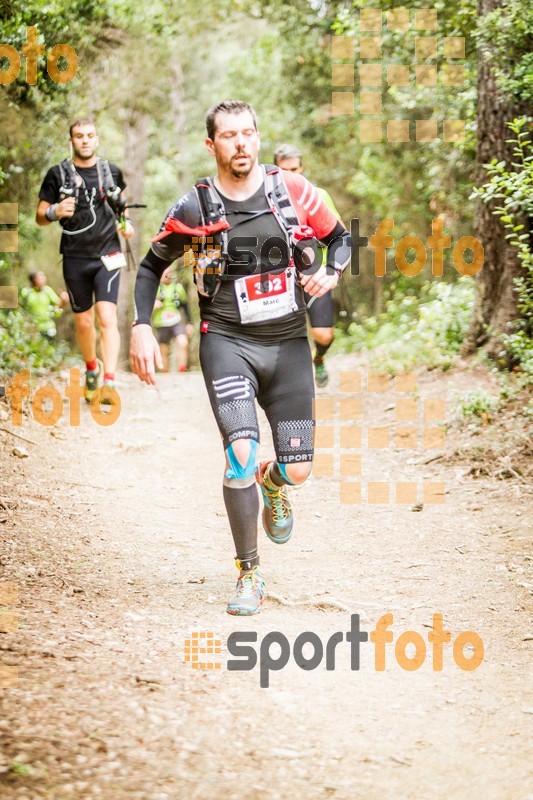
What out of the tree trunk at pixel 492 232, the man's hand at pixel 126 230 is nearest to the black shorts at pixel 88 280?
the man's hand at pixel 126 230

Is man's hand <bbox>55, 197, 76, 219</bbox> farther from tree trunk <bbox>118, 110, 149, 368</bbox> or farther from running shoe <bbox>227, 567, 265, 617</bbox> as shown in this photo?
tree trunk <bbox>118, 110, 149, 368</bbox>

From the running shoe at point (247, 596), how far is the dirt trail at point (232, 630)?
0.10m

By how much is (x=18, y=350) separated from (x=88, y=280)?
260cm

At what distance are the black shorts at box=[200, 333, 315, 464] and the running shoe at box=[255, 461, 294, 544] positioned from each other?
300 mm

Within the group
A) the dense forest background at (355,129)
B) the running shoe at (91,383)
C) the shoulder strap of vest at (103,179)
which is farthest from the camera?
the running shoe at (91,383)

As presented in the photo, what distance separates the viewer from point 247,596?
4266mm

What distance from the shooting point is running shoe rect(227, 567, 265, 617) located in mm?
4207

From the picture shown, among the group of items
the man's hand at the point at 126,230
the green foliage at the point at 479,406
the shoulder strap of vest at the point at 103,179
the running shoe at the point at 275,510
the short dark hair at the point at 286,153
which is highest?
the short dark hair at the point at 286,153

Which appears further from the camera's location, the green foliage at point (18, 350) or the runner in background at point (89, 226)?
the green foliage at point (18, 350)

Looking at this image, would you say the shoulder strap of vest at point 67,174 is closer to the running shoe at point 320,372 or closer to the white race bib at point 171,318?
the running shoe at point 320,372

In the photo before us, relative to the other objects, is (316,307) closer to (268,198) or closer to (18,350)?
(18,350)

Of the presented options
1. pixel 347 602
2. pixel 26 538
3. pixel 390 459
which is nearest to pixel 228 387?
pixel 347 602

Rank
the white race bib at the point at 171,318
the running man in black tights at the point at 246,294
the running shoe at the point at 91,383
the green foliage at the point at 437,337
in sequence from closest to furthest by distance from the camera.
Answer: the running man in black tights at the point at 246,294
the running shoe at the point at 91,383
the green foliage at the point at 437,337
the white race bib at the point at 171,318

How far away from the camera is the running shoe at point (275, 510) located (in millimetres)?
4863
